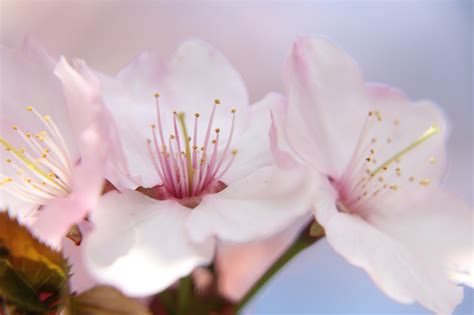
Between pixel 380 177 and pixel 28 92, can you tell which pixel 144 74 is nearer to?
pixel 28 92

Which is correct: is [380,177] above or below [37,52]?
below

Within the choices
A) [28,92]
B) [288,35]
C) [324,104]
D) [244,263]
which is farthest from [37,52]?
[288,35]

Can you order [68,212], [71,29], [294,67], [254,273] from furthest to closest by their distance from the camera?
[71,29], [254,273], [294,67], [68,212]

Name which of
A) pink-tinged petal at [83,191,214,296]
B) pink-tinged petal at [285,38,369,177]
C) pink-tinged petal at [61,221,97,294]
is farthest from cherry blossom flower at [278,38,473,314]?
pink-tinged petal at [61,221,97,294]

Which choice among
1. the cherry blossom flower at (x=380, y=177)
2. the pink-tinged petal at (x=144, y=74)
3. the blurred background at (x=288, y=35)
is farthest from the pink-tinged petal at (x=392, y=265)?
the blurred background at (x=288, y=35)

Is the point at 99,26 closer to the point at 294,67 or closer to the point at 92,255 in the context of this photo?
the point at 294,67

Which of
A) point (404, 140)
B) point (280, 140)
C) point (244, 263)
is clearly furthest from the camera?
point (244, 263)

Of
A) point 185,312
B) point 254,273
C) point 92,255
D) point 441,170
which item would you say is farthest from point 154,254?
point 254,273
